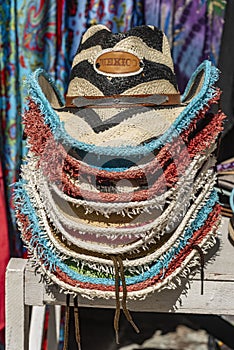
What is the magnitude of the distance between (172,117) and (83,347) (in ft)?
2.71

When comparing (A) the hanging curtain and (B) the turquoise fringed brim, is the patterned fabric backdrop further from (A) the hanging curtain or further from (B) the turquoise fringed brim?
(B) the turquoise fringed brim

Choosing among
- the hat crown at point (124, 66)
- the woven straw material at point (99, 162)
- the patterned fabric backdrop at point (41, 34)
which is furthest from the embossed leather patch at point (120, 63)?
the patterned fabric backdrop at point (41, 34)

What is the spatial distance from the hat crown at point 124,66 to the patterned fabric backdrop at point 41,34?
0.34m

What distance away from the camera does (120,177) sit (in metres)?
0.59

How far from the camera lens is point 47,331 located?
105cm

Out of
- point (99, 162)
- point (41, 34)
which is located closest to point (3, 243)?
point (41, 34)

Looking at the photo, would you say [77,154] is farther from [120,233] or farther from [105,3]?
[105,3]

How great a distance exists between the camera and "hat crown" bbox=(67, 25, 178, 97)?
0.68 meters

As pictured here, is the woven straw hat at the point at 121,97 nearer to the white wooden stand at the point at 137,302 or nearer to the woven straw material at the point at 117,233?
the woven straw material at the point at 117,233

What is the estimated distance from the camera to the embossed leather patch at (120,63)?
68 centimetres

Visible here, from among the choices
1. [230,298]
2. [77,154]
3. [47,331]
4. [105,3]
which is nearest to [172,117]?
[77,154]

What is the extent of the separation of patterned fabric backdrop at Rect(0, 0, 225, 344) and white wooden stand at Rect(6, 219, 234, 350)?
0.43 meters

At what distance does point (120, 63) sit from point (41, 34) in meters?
0.41

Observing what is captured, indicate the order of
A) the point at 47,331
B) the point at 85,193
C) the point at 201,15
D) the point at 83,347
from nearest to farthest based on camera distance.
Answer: the point at 85,193, the point at 47,331, the point at 201,15, the point at 83,347
